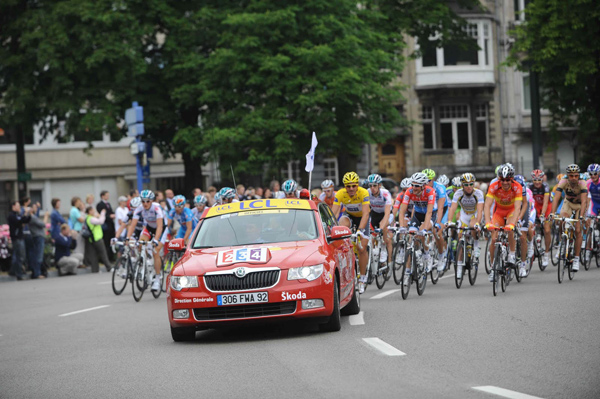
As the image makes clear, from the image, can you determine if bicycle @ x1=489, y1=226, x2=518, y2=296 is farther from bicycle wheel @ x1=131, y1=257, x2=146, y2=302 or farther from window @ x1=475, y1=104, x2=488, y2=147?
window @ x1=475, y1=104, x2=488, y2=147

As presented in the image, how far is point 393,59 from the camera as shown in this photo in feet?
118

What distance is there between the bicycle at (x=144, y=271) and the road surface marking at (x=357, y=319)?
20.7 ft

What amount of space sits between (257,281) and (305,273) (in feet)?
1.70

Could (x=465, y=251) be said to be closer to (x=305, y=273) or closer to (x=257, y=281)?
(x=305, y=273)

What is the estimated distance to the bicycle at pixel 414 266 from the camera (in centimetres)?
1600

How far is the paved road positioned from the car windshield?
110 centimetres

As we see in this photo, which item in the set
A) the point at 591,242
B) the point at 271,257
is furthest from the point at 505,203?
the point at 271,257

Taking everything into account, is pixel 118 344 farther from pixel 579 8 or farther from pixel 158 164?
pixel 158 164

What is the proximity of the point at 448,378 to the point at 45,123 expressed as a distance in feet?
108

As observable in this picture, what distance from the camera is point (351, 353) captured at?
1021 cm

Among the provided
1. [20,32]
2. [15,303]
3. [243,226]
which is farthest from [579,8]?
[243,226]

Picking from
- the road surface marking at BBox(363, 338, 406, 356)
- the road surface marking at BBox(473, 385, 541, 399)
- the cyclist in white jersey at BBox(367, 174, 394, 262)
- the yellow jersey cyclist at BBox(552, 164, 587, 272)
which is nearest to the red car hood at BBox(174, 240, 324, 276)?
the road surface marking at BBox(363, 338, 406, 356)

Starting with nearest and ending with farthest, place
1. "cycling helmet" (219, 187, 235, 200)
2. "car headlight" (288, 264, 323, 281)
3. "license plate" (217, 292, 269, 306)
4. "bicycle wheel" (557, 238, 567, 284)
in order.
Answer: "license plate" (217, 292, 269, 306) < "car headlight" (288, 264, 323, 281) < "bicycle wheel" (557, 238, 567, 284) < "cycling helmet" (219, 187, 235, 200)

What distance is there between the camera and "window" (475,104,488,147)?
188 feet
